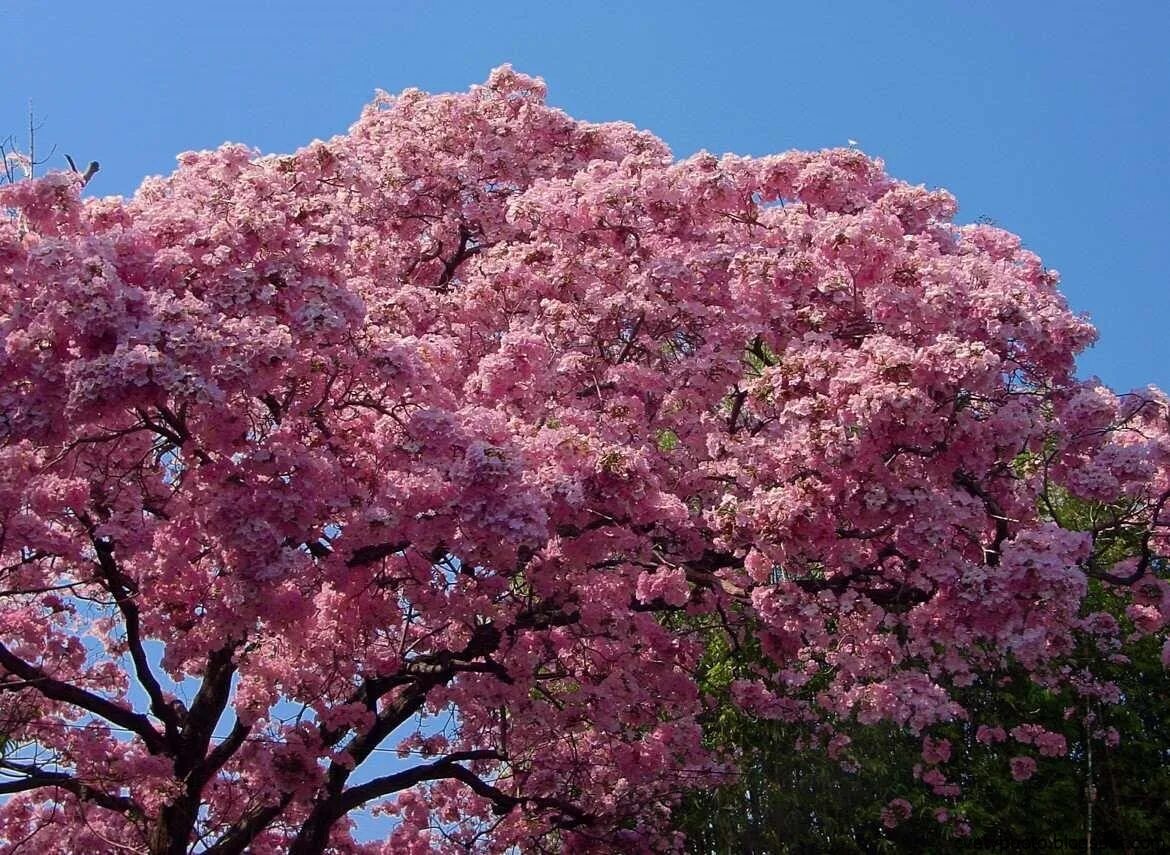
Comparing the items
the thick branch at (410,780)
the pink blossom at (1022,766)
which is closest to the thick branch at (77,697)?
the thick branch at (410,780)

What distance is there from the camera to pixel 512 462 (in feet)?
23.5

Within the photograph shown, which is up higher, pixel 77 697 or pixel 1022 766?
pixel 1022 766

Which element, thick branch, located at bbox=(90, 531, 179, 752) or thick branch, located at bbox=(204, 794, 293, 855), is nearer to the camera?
thick branch, located at bbox=(90, 531, 179, 752)

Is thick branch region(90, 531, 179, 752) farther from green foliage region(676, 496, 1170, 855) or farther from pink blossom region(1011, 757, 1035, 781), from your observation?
pink blossom region(1011, 757, 1035, 781)

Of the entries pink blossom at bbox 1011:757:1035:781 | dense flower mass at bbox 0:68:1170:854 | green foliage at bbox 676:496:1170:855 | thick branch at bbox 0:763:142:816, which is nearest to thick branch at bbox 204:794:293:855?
dense flower mass at bbox 0:68:1170:854

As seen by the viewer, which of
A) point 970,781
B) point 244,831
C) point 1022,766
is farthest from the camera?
point 970,781

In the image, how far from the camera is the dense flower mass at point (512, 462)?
24.2 ft

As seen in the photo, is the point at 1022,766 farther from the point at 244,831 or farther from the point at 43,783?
the point at 43,783

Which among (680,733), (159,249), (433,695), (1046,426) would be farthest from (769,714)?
(159,249)

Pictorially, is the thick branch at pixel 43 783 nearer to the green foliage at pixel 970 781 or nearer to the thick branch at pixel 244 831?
the thick branch at pixel 244 831

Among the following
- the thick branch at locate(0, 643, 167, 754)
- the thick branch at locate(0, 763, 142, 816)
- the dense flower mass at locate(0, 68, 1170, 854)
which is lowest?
the thick branch at locate(0, 763, 142, 816)

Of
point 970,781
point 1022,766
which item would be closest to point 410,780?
point 1022,766

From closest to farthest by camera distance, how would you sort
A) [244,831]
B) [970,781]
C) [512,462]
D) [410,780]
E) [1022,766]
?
[512,462], [244,831], [410,780], [1022,766], [970,781]

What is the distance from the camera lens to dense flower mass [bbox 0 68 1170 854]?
24.2 ft
